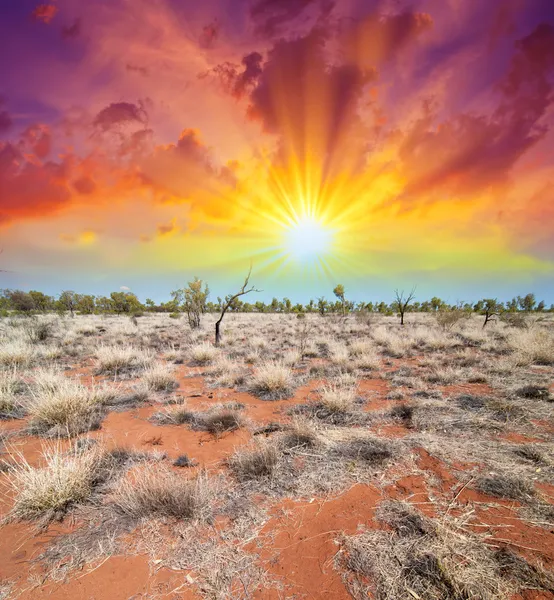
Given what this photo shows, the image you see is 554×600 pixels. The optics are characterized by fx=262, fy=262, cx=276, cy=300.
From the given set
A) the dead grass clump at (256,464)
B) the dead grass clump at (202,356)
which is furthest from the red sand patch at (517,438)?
the dead grass clump at (202,356)

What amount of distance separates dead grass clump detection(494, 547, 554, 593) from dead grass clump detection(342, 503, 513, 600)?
8 centimetres

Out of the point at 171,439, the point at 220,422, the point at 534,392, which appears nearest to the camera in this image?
the point at 171,439

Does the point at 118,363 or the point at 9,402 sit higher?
the point at 118,363

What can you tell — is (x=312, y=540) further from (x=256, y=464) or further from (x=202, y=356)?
(x=202, y=356)

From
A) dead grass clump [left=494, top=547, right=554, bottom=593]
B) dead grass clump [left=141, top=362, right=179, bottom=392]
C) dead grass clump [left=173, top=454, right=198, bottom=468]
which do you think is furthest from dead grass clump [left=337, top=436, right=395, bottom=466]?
dead grass clump [left=141, top=362, right=179, bottom=392]

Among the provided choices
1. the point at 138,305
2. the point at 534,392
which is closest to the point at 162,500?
the point at 534,392

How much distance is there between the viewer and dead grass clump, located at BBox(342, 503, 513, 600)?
212 cm

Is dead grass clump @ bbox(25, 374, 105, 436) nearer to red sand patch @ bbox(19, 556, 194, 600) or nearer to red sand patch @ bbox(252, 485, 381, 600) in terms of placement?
red sand patch @ bbox(19, 556, 194, 600)

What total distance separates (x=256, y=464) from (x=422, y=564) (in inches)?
87.8

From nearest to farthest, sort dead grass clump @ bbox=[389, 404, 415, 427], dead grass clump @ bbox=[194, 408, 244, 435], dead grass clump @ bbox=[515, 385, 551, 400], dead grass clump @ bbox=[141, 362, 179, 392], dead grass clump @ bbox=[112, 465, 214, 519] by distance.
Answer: dead grass clump @ bbox=[112, 465, 214, 519], dead grass clump @ bbox=[194, 408, 244, 435], dead grass clump @ bbox=[389, 404, 415, 427], dead grass clump @ bbox=[515, 385, 551, 400], dead grass clump @ bbox=[141, 362, 179, 392]

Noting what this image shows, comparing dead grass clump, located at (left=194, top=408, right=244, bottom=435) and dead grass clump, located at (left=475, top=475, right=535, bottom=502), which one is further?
dead grass clump, located at (left=194, top=408, right=244, bottom=435)

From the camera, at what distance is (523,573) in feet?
7.32

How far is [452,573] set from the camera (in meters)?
2.19

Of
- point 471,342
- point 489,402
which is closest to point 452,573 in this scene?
→ point 489,402
